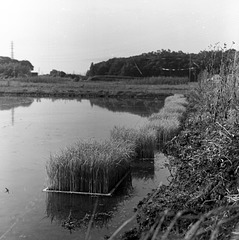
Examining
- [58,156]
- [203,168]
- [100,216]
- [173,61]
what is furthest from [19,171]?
[173,61]

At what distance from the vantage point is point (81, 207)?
18.6 ft

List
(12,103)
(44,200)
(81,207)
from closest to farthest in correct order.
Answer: (81,207) < (44,200) < (12,103)

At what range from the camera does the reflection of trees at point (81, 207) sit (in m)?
5.23

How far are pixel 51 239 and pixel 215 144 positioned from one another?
229cm

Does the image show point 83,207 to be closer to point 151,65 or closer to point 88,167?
point 88,167

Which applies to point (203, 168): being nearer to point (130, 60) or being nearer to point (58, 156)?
point (58, 156)

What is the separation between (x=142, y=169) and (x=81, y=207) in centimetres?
256

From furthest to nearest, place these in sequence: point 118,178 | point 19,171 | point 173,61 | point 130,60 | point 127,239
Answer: point 130,60 → point 173,61 → point 19,171 → point 118,178 → point 127,239

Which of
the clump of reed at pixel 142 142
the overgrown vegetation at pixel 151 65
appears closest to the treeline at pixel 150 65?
the overgrown vegetation at pixel 151 65

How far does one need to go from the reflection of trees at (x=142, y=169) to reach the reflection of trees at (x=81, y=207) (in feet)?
3.52

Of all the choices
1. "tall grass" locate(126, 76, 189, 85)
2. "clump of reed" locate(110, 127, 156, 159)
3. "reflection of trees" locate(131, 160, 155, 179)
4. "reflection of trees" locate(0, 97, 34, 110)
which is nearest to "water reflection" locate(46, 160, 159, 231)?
"reflection of trees" locate(131, 160, 155, 179)

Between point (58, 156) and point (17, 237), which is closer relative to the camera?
point (17, 237)

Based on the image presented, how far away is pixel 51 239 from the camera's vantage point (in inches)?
180

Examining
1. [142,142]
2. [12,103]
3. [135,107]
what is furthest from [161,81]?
[142,142]
